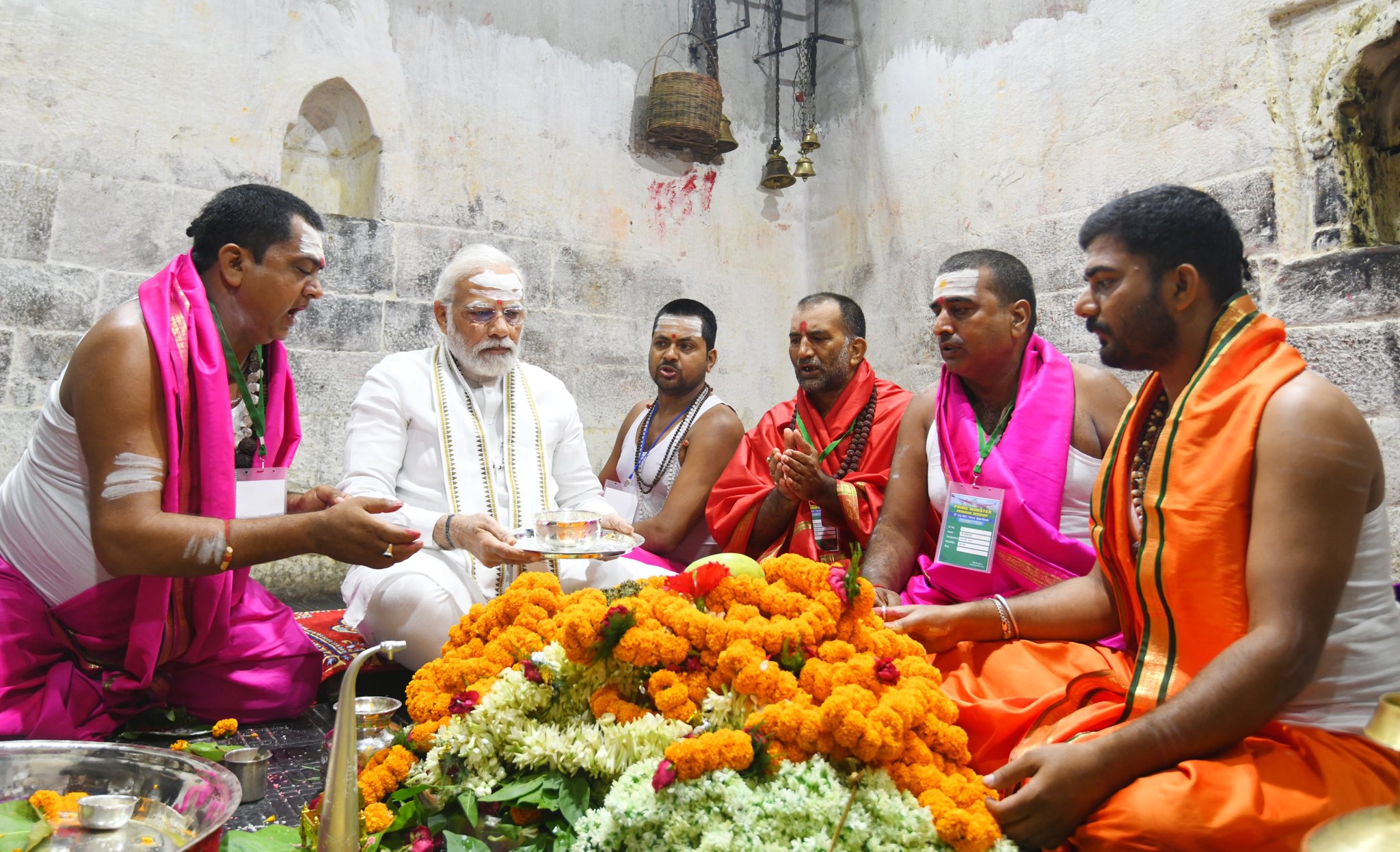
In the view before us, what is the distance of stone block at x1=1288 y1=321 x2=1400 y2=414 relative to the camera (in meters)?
3.88

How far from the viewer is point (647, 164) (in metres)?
6.98

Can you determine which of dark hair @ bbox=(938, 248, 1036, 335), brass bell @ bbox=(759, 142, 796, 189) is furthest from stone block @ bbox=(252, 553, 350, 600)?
brass bell @ bbox=(759, 142, 796, 189)

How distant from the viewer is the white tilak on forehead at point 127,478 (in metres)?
2.70

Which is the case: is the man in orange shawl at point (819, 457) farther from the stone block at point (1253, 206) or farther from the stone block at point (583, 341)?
the stone block at point (583, 341)

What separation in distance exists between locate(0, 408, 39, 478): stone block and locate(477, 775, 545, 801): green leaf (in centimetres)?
424

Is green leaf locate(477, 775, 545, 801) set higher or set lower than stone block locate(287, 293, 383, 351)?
lower

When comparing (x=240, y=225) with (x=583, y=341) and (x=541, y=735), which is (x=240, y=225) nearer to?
(x=541, y=735)

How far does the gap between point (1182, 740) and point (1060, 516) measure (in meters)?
1.30

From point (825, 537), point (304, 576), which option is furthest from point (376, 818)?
point (304, 576)

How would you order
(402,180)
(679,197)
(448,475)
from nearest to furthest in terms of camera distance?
(448,475) → (402,180) → (679,197)

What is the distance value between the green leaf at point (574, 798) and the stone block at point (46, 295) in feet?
14.8

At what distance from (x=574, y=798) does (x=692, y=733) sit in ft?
0.92

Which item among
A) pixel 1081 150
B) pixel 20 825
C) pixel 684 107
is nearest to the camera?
pixel 20 825

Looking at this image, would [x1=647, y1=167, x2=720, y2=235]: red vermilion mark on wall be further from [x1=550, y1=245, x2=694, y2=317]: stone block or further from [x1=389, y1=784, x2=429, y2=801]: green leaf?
[x1=389, y1=784, x2=429, y2=801]: green leaf
